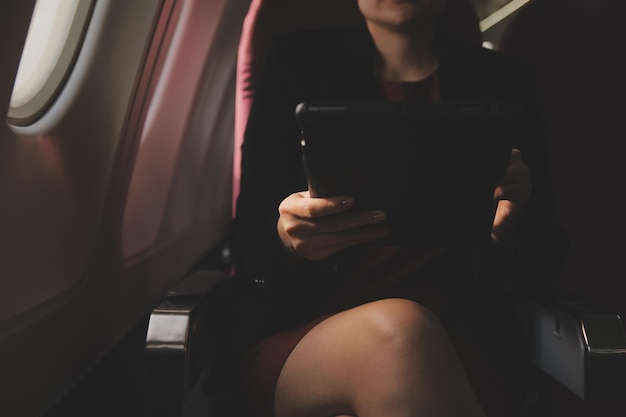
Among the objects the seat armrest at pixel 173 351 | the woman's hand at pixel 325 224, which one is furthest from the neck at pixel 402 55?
the seat armrest at pixel 173 351

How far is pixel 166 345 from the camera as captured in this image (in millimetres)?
917

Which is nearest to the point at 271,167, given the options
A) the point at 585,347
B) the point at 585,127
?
the point at 585,347

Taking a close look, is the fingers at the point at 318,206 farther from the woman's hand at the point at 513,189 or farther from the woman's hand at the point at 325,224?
the woman's hand at the point at 513,189

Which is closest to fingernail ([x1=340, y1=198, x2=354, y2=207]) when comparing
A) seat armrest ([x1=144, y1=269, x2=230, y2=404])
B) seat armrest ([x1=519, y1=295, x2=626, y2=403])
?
seat armrest ([x1=144, y1=269, x2=230, y2=404])

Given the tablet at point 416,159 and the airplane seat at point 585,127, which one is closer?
the tablet at point 416,159

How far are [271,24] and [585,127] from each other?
0.81 meters

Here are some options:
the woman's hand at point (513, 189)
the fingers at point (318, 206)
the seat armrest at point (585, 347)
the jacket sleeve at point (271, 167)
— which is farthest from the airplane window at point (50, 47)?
the seat armrest at point (585, 347)

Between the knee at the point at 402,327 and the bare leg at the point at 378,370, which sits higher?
the knee at the point at 402,327

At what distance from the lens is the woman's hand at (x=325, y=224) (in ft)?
2.77

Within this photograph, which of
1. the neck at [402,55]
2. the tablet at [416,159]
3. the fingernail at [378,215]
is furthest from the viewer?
the neck at [402,55]

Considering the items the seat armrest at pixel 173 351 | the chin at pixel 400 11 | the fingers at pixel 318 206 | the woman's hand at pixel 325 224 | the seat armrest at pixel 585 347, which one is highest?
the chin at pixel 400 11

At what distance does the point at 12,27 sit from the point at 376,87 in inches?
25.9

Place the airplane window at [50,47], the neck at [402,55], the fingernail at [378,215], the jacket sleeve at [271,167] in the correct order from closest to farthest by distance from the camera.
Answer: the fingernail at [378,215], the jacket sleeve at [271,167], the neck at [402,55], the airplane window at [50,47]

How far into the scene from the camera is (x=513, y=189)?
0.96 meters
